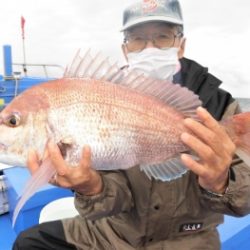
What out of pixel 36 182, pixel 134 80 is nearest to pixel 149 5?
pixel 134 80

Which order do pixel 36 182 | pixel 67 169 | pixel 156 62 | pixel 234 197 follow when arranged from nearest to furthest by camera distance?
pixel 36 182 < pixel 67 169 < pixel 234 197 < pixel 156 62

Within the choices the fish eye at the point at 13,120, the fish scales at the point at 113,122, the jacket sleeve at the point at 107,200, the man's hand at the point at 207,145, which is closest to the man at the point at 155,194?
the jacket sleeve at the point at 107,200

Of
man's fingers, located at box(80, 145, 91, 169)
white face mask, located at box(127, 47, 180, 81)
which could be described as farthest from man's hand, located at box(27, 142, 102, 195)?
white face mask, located at box(127, 47, 180, 81)

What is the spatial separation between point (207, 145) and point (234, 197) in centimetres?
54

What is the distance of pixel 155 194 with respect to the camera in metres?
2.16

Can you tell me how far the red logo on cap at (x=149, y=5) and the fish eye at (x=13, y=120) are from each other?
1.15m

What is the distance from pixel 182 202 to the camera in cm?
217

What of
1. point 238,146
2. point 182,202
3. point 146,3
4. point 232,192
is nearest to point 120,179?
point 182,202

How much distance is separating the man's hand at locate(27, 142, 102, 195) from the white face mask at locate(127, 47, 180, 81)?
803 millimetres

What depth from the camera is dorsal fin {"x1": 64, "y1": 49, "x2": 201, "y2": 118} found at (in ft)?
5.63

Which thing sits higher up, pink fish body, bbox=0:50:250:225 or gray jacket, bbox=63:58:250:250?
pink fish body, bbox=0:50:250:225

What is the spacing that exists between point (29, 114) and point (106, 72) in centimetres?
43

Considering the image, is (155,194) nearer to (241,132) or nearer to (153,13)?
(241,132)

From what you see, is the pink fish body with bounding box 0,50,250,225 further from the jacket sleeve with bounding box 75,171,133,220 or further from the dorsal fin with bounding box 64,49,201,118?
the jacket sleeve with bounding box 75,171,133,220
